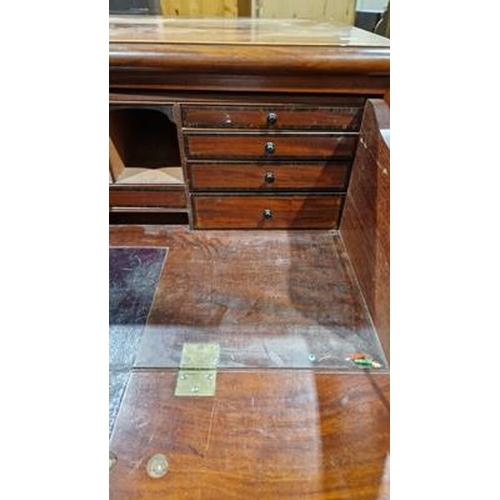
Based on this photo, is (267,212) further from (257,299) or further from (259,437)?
(259,437)

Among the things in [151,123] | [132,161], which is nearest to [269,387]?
[132,161]

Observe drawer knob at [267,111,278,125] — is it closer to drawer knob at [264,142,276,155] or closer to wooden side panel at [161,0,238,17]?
drawer knob at [264,142,276,155]

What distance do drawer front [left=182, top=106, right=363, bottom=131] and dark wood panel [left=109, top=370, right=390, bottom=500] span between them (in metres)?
0.50

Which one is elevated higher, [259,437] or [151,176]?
[151,176]

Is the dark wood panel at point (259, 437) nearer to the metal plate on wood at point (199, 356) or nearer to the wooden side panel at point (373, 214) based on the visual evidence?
the metal plate on wood at point (199, 356)

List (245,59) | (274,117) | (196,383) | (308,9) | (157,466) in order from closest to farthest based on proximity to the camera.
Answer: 1. (157,466)
2. (196,383)
3. (245,59)
4. (274,117)
5. (308,9)

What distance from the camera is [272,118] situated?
2.88 feet

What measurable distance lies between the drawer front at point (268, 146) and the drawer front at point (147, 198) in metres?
0.11

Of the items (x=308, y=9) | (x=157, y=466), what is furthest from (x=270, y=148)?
(x=308, y=9)

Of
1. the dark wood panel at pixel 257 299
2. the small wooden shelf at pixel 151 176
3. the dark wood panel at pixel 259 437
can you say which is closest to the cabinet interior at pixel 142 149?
the small wooden shelf at pixel 151 176

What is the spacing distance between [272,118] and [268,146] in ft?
0.20

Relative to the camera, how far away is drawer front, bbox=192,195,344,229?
987mm

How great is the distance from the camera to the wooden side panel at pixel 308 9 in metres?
1.88
